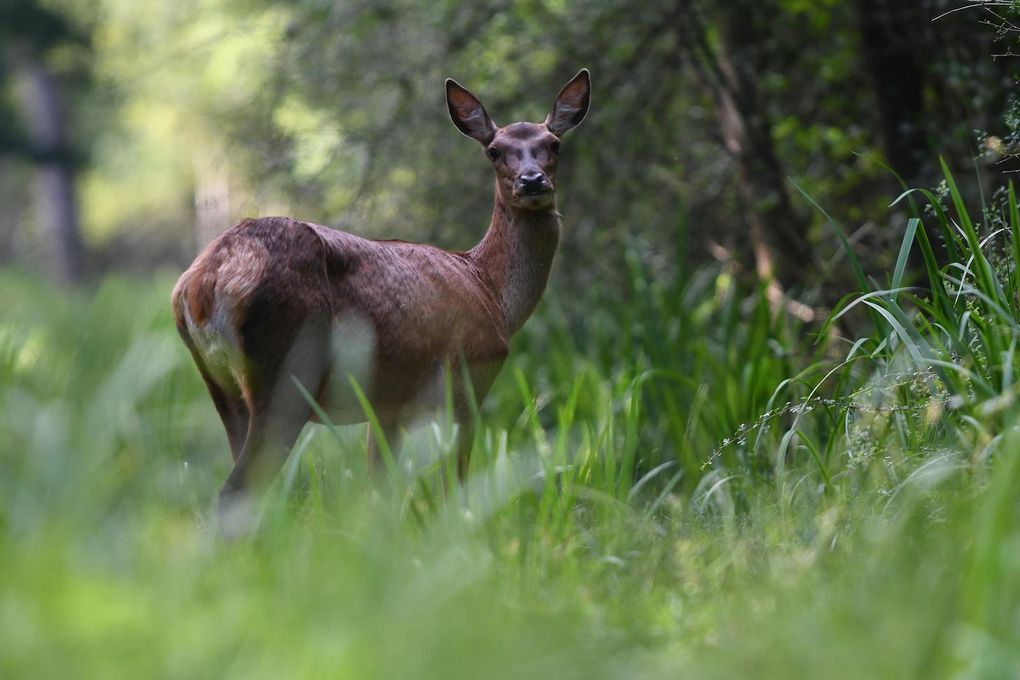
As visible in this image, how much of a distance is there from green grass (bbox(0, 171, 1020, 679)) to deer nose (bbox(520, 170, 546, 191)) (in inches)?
37.6

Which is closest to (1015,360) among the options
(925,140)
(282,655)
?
(282,655)

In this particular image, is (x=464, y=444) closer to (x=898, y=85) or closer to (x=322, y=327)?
(x=322, y=327)

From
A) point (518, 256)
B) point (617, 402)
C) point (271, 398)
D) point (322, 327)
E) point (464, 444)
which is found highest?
point (322, 327)

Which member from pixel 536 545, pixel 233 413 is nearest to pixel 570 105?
pixel 233 413

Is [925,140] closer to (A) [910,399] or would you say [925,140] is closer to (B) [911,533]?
(A) [910,399]

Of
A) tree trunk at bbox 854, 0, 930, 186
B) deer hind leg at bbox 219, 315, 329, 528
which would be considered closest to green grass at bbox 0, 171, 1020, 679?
deer hind leg at bbox 219, 315, 329, 528

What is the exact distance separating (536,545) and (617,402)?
2384mm

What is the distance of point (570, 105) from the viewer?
5.52m

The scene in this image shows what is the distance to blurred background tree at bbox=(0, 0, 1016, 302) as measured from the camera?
23.0 feet

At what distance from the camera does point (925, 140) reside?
6.98 meters

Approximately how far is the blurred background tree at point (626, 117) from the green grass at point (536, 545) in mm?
1933

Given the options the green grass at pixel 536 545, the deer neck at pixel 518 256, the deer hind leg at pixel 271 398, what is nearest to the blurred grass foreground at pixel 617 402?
the green grass at pixel 536 545

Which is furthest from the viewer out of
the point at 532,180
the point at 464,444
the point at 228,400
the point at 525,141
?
the point at 525,141

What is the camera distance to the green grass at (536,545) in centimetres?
224
